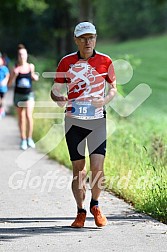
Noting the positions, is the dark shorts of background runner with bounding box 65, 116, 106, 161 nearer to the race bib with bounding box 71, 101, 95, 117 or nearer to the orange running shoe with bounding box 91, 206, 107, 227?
the race bib with bounding box 71, 101, 95, 117

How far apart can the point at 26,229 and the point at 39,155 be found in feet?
19.3

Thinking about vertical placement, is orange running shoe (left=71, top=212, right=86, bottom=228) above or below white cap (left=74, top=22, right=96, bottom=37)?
below

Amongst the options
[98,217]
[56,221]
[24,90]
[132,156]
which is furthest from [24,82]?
[98,217]

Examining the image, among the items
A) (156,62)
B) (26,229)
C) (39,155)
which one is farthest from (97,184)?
(156,62)

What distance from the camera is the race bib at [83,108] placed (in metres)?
8.14

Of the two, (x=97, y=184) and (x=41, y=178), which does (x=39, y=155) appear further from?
(x=97, y=184)

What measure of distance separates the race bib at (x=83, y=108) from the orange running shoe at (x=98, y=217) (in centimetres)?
99

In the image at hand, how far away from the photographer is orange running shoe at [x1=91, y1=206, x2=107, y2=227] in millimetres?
8148

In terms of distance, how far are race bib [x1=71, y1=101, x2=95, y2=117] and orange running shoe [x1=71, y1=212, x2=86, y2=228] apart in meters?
1.04

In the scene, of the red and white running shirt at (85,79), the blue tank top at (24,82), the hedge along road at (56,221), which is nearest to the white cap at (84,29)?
the red and white running shirt at (85,79)

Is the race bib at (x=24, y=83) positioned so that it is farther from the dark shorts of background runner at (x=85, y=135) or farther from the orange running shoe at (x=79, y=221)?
the orange running shoe at (x=79, y=221)

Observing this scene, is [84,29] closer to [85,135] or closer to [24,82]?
[85,135]

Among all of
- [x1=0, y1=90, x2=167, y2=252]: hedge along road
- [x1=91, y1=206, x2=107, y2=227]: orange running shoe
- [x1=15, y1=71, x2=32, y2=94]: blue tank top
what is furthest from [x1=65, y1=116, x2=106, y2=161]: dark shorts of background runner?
[x1=15, y1=71, x2=32, y2=94]: blue tank top

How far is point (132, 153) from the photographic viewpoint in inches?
462
